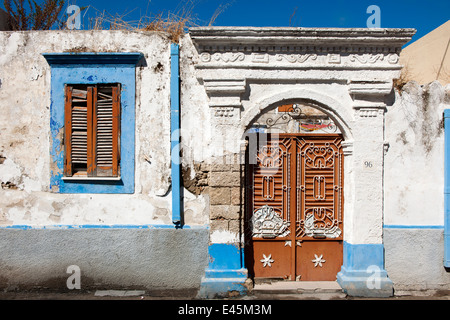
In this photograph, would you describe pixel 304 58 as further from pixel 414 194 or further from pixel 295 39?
pixel 414 194

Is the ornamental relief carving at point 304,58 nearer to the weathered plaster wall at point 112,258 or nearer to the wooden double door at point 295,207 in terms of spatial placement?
the wooden double door at point 295,207

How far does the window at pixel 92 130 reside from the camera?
446 cm

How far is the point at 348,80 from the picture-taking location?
14.3 ft

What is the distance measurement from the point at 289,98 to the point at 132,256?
3018 millimetres

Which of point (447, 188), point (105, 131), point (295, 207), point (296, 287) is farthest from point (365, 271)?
point (105, 131)

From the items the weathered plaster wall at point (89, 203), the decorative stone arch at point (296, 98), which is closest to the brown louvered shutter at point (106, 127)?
the weathered plaster wall at point (89, 203)

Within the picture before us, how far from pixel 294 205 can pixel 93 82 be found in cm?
332

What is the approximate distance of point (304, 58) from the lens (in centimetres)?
436

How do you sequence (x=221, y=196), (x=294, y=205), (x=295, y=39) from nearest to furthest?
(x=295, y=39), (x=221, y=196), (x=294, y=205)

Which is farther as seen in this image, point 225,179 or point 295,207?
point 295,207

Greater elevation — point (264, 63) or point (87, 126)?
point (264, 63)
